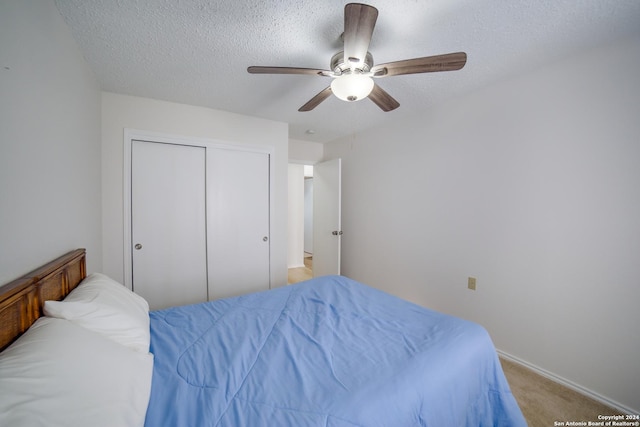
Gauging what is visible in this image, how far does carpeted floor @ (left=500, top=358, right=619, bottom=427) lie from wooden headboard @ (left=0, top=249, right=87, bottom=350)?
8.19 feet

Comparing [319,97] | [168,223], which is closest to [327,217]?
[168,223]

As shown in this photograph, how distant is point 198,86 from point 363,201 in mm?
2367

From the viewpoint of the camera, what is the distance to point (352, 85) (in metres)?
1.40

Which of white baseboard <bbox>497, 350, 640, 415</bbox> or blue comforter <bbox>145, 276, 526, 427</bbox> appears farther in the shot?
white baseboard <bbox>497, 350, 640, 415</bbox>

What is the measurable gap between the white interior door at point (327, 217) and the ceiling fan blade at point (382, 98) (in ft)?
5.54

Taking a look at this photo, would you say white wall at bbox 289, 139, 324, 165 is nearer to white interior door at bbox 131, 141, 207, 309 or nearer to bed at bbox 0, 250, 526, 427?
white interior door at bbox 131, 141, 207, 309

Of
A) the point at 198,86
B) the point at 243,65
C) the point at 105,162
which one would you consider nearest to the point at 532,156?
the point at 243,65

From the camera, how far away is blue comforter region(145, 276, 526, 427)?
831 mm

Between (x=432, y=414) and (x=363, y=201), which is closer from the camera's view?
(x=432, y=414)

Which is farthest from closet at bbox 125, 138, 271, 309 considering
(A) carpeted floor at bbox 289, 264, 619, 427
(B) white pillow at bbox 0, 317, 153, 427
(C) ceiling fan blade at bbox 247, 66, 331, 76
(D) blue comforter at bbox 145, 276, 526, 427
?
(A) carpeted floor at bbox 289, 264, 619, 427

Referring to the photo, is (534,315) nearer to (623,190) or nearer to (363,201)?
(623,190)

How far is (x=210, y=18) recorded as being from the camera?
4.52 feet

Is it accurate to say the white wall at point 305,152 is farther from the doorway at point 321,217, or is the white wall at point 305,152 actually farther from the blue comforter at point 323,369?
the blue comforter at point 323,369

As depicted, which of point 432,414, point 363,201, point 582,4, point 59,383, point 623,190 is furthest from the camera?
point 363,201
